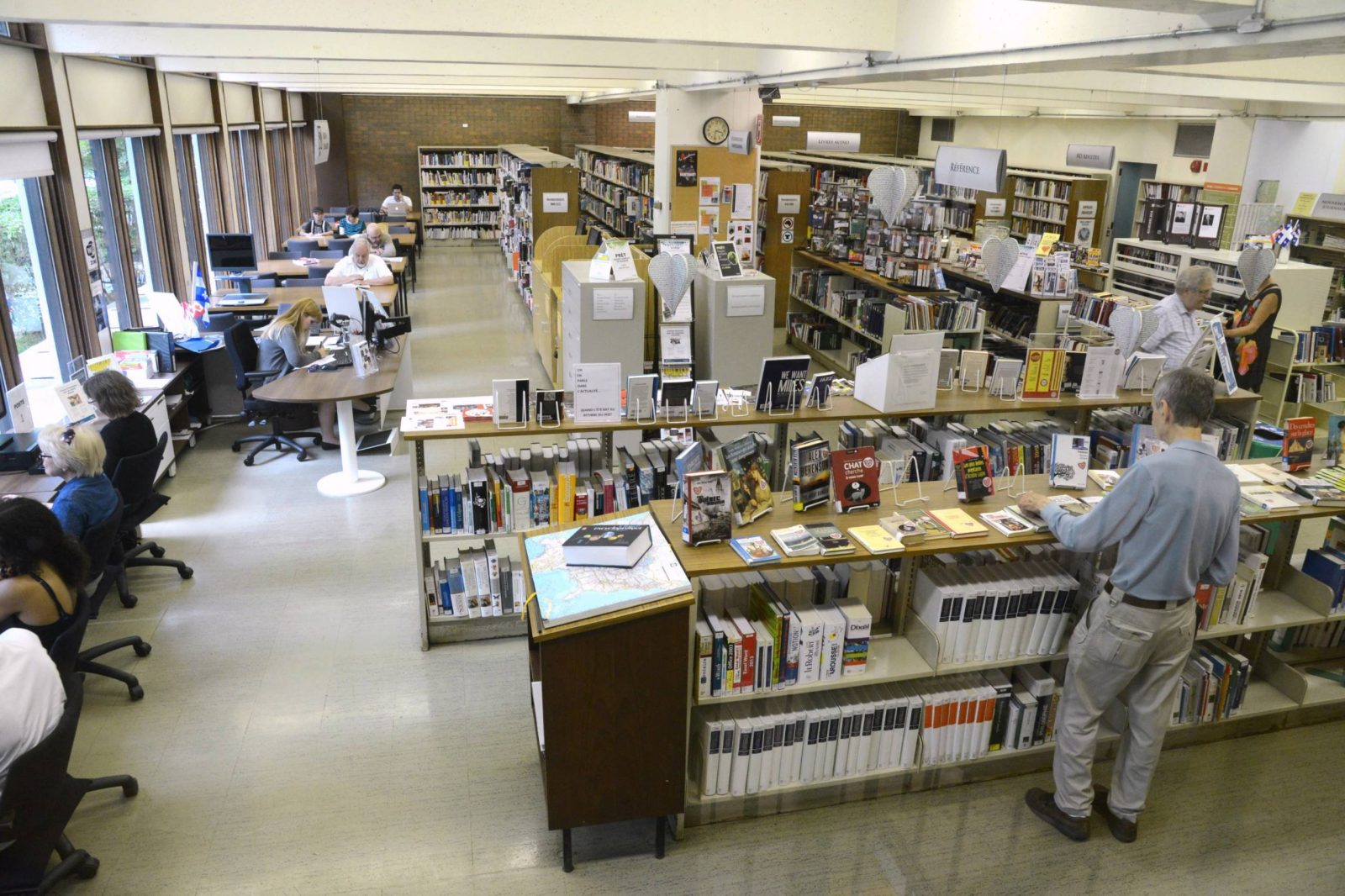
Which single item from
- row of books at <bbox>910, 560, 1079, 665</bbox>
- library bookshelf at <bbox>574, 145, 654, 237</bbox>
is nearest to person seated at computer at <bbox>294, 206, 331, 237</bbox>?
library bookshelf at <bbox>574, 145, 654, 237</bbox>

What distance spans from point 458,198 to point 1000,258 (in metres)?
15.7

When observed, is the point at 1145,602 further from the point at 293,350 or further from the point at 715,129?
the point at 715,129

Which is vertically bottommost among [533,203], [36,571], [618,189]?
[36,571]

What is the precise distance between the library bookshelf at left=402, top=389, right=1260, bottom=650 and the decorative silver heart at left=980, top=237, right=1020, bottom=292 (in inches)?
77.5

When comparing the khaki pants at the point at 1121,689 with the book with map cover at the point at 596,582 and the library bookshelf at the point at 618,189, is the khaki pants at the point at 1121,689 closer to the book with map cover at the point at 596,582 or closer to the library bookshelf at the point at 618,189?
the book with map cover at the point at 596,582

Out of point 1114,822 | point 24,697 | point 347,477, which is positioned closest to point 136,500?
point 347,477

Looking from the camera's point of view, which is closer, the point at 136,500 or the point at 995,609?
the point at 995,609

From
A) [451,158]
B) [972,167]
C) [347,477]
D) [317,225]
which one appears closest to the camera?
[972,167]

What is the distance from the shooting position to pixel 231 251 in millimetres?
10031

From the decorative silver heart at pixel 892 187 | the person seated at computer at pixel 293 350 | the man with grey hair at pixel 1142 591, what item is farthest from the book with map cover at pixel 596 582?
the person seated at computer at pixel 293 350

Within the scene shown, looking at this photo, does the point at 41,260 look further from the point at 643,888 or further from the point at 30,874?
the point at 643,888

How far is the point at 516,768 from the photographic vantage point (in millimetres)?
3738

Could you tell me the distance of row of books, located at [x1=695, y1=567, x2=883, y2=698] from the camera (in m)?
3.18

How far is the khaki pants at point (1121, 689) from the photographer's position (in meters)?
3.12
